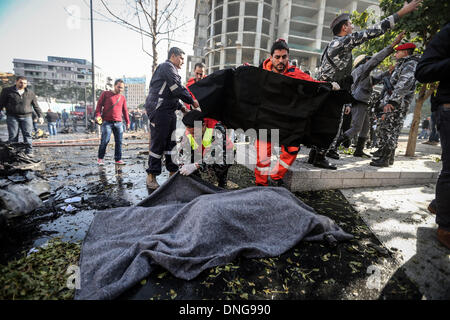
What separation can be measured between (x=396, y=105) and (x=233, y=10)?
51.1 metres

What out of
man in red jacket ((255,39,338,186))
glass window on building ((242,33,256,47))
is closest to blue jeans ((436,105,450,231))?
man in red jacket ((255,39,338,186))

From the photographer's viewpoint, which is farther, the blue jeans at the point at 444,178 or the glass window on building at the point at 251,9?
the glass window on building at the point at 251,9

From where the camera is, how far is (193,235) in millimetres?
2055

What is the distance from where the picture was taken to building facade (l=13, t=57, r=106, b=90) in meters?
84.7

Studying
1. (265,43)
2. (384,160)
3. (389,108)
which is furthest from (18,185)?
(265,43)

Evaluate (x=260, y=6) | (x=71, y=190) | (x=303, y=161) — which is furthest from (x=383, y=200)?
(x=260, y=6)

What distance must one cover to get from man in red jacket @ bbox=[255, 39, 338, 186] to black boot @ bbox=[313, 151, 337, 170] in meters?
1.09

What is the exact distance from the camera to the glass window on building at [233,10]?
44.7 meters

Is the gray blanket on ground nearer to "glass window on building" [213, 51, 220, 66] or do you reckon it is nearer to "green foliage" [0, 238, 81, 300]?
"green foliage" [0, 238, 81, 300]

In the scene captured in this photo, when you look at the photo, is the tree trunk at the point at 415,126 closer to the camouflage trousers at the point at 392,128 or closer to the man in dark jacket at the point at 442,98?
the camouflage trousers at the point at 392,128

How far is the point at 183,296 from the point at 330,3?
58272 mm

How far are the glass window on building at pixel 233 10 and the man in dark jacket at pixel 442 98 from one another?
52.1 metres

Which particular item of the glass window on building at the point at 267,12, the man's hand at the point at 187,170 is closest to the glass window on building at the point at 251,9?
the glass window on building at the point at 267,12

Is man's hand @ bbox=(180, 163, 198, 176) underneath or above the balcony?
underneath
